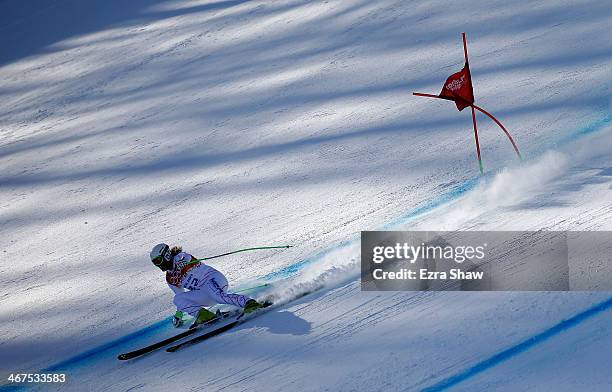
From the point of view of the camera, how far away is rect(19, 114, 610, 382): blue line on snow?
606 centimetres

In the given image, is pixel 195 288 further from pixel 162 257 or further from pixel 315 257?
pixel 315 257

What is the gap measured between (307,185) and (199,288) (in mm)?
2359

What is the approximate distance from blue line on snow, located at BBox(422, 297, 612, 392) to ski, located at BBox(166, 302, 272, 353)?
172 cm

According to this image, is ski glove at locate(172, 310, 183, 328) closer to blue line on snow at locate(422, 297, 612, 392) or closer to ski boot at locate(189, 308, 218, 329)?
ski boot at locate(189, 308, 218, 329)

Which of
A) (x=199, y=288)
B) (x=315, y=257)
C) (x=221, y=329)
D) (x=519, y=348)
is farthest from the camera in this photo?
(x=315, y=257)

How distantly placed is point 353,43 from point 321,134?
9.64ft

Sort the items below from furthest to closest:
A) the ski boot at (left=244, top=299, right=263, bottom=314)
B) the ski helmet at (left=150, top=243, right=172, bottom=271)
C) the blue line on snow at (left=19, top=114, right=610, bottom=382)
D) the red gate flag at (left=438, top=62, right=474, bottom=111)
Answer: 1. the red gate flag at (left=438, top=62, right=474, bottom=111)
2. the blue line on snow at (left=19, top=114, right=610, bottom=382)
3. the ski helmet at (left=150, top=243, right=172, bottom=271)
4. the ski boot at (left=244, top=299, right=263, bottom=314)

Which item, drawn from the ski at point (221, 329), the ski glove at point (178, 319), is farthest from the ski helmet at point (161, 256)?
the ski at point (221, 329)

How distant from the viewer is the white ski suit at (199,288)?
5848mm

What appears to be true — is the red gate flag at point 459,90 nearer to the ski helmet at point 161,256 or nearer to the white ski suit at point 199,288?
the white ski suit at point 199,288

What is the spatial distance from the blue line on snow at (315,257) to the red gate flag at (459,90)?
2.72ft

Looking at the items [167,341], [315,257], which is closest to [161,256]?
[167,341]

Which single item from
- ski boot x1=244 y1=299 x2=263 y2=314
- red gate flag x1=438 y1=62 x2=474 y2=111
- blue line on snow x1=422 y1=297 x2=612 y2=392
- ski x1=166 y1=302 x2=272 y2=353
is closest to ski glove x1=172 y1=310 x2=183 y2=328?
ski x1=166 y1=302 x2=272 y2=353

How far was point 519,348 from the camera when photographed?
15.2ft
